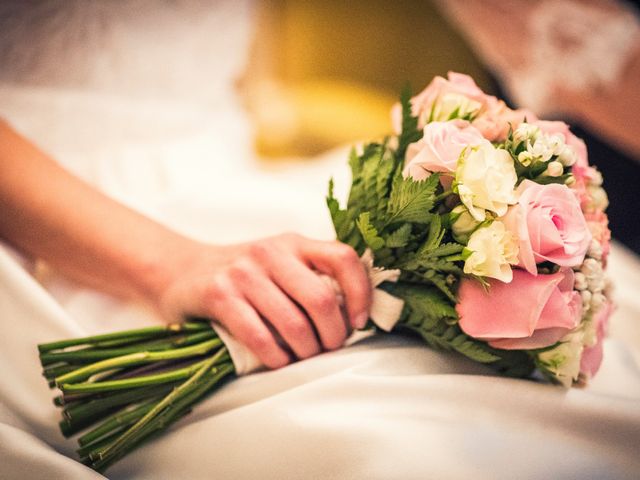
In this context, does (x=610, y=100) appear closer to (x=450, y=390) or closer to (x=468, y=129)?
(x=468, y=129)

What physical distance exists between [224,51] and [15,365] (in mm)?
1056

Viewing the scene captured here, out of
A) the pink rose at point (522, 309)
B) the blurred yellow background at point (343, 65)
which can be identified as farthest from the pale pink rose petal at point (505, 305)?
the blurred yellow background at point (343, 65)

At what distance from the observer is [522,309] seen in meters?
0.58

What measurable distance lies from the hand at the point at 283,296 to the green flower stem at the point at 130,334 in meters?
0.02

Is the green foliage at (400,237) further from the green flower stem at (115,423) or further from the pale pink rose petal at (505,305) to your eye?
the green flower stem at (115,423)

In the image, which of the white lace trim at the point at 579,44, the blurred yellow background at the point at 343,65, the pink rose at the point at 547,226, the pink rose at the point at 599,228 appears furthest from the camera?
the blurred yellow background at the point at 343,65

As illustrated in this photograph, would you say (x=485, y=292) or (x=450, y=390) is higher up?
(x=485, y=292)

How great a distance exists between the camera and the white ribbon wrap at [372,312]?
69 cm

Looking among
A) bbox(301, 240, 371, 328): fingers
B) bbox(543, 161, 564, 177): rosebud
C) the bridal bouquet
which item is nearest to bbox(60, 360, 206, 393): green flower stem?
the bridal bouquet

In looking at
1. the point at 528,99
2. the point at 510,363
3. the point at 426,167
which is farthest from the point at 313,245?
the point at 528,99

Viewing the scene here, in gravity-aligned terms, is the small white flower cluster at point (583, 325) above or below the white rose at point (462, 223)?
below

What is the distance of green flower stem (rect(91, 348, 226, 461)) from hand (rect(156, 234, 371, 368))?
0.09 meters

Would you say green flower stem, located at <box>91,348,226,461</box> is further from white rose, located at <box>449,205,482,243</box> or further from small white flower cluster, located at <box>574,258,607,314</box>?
small white flower cluster, located at <box>574,258,607,314</box>

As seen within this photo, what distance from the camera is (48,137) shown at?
3.91 ft
